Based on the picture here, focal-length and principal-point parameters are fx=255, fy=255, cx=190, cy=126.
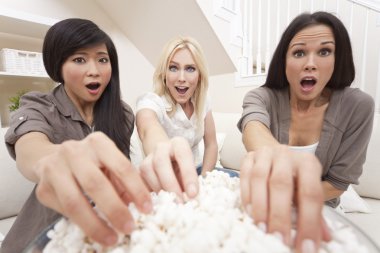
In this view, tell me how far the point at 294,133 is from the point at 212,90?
5.21 ft

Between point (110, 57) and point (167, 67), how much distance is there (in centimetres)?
41

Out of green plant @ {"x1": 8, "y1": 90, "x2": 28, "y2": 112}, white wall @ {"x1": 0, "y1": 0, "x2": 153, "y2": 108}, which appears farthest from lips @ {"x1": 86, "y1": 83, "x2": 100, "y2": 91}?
white wall @ {"x1": 0, "y1": 0, "x2": 153, "y2": 108}

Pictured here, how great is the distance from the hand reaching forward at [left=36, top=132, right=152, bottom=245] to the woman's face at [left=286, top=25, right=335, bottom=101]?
74 centimetres

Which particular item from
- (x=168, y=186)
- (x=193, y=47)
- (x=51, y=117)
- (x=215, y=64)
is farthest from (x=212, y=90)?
(x=168, y=186)

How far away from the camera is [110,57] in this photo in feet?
3.09

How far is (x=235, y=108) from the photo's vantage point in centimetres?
234

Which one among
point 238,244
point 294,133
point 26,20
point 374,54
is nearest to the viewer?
point 238,244

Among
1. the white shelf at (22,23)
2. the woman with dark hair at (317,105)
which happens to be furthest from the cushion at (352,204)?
the white shelf at (22,23)

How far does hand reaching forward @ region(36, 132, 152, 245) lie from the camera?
26 cm

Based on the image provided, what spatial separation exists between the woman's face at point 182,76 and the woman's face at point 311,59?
533 mm

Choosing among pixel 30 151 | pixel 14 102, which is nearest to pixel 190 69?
pixel 30 151

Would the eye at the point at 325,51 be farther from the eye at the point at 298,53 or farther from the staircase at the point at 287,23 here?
the staircase at the point at 287,23

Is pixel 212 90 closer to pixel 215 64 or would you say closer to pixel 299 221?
pixel 215 64

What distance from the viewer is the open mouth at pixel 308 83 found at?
0.85 m
